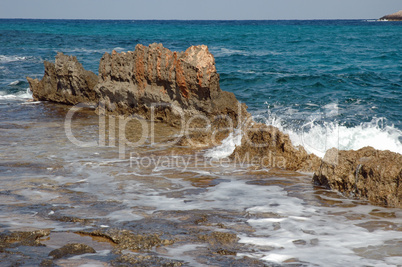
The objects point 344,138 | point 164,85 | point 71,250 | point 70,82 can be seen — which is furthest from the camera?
point 70,82

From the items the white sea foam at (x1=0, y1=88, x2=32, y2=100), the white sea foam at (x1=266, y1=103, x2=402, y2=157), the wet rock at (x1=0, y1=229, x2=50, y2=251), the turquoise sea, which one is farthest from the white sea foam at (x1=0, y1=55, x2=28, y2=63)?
the wet rock at (x1=0, y1=229, x2=50, y2=251)

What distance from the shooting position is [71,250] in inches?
125

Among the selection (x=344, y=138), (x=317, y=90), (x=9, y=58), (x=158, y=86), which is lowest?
(x=344, y=138)

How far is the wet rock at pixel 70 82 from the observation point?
10.5m

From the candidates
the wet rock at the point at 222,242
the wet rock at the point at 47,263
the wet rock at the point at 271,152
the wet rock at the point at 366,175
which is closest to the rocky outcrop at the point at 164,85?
the wet rock at the point at 271,152

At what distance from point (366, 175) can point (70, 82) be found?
321 inches

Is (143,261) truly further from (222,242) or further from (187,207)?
(187,207)

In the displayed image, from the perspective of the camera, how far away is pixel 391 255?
128 inches

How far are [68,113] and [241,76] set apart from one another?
740 cm

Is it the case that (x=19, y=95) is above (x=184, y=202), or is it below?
above

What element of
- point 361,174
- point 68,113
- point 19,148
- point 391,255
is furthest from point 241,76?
point 391,255

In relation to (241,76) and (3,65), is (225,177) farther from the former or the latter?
(3,65)

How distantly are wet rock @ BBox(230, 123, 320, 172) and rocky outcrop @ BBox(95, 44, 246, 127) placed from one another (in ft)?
5.79

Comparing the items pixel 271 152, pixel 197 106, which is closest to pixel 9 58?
pixel 197 106
